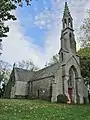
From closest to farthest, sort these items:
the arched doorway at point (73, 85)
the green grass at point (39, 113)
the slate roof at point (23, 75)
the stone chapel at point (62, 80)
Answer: the green grass at point (39, 113) → the stone chapel at point (62, 80) → the arched doorway at point (73, 85) → the slate roof at point (23, 75)

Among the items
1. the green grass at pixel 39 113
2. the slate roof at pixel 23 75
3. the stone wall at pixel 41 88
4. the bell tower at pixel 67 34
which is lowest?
the green grass at pixel 39 113

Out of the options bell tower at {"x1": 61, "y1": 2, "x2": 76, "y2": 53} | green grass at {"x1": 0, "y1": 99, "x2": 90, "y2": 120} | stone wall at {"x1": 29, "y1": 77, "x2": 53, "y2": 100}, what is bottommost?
green grass at {"x1": 0, "y1": 99, "x2": 90, "y2": 120}

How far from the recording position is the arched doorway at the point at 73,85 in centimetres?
4341

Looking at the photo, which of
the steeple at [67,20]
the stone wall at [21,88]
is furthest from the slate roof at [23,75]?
the steeple at [67,20]

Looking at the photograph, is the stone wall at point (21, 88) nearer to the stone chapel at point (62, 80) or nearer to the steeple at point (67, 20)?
the stone chapel at point (62, 80)

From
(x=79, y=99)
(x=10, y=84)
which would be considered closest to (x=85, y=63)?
(x=79, y=99)

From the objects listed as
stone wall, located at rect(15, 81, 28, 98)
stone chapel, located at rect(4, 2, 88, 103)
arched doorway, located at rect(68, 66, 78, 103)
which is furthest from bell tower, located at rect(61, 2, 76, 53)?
stone wall, located at rect(15, 81, 28, 98)

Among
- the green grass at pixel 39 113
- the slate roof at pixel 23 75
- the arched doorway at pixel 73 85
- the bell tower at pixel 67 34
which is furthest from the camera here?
the slate roof at pixel 23 75

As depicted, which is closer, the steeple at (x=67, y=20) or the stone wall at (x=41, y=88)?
the stone wall at (x=41, y=88)

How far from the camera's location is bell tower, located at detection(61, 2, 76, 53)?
47531 millimetres

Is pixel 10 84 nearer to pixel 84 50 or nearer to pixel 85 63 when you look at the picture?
pixel 85 63

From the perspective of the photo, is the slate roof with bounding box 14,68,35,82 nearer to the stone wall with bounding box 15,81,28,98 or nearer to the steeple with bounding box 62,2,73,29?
the stone wall with bounding box 15,81,28,98

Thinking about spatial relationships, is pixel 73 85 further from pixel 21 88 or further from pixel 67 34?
pixel 21 88

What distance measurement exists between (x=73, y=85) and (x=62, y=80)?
3534 millimetres
